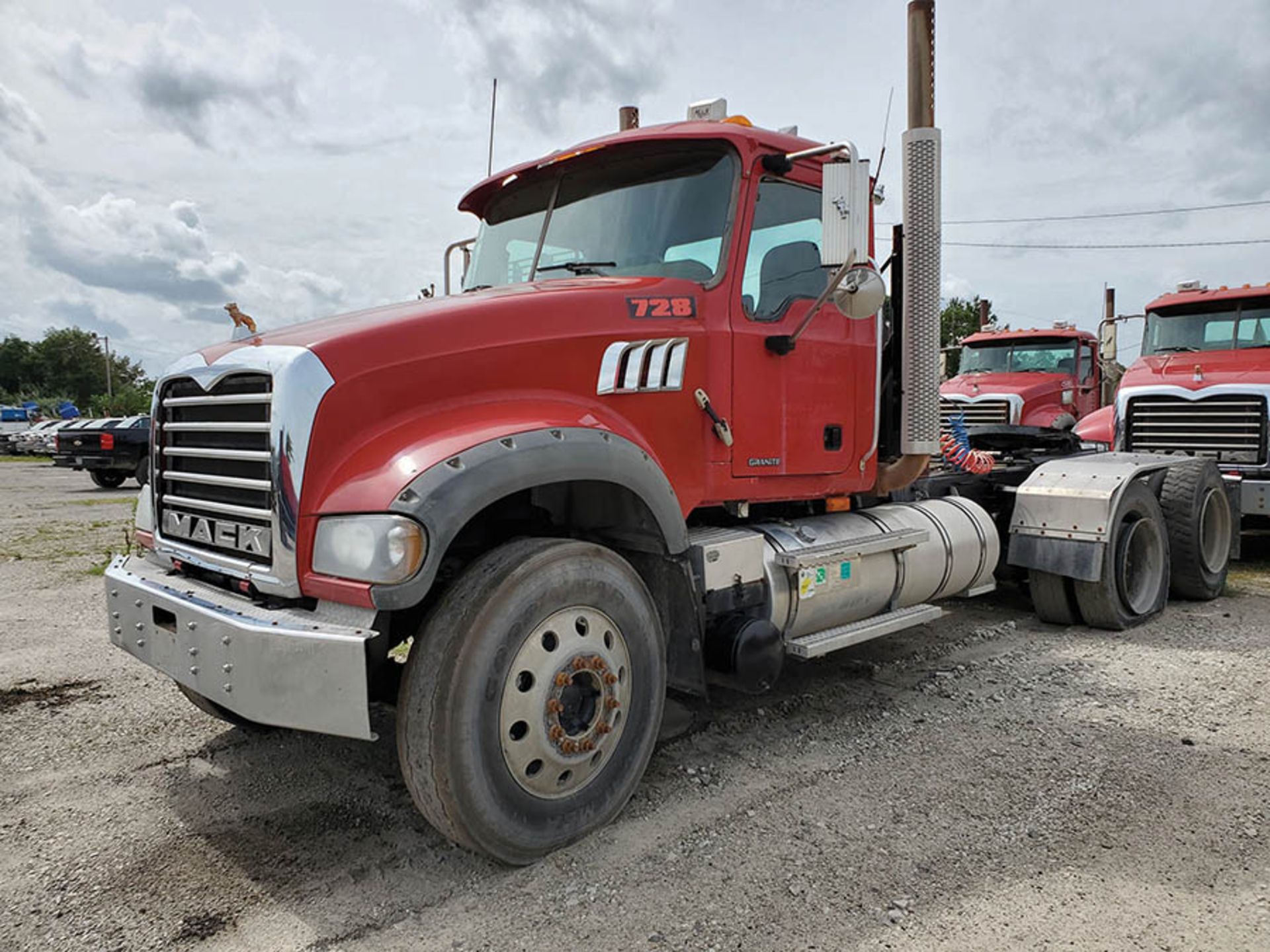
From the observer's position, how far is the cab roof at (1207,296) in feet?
29.6

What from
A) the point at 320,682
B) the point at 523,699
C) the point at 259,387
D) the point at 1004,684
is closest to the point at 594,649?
the point at 523,699

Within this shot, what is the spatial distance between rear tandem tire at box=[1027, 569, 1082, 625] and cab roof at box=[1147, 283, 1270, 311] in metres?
4.95

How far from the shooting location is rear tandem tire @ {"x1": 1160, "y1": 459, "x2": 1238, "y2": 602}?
273 inches

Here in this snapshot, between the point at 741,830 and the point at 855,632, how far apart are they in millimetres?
1426

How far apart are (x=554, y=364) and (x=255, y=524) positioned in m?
1.20

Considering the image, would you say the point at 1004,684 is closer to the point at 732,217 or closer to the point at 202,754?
the point at 732,217

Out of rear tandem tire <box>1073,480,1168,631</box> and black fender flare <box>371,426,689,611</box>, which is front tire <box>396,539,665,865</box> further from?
rear tandem tire <box>1073,480,1168,631</box>

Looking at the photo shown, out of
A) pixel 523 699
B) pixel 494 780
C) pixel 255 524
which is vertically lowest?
pixel 494 780

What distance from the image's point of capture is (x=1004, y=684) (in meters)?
4.93

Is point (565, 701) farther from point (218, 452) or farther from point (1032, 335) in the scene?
point (1032, 335)

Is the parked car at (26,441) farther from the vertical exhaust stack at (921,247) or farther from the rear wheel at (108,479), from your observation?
the vertical exhaust stack at (921,247)

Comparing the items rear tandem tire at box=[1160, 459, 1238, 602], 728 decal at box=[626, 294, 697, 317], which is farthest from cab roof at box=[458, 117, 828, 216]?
rear tandem tire at box=[1160, 459, 1238, 602]

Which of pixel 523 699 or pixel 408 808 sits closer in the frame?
pixel 523 699

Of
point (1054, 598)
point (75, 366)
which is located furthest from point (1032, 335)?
point (75, 366)
